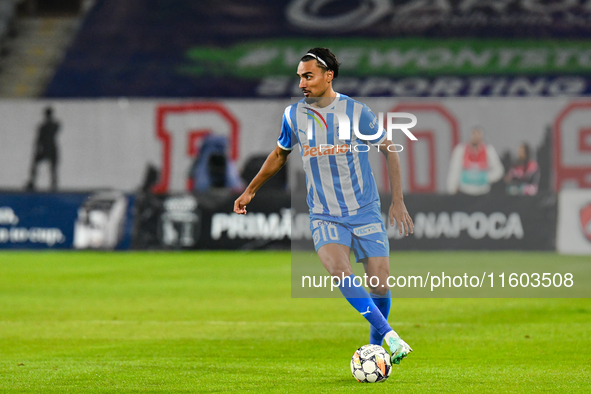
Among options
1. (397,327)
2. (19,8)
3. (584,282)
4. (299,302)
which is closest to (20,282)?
(299,302)

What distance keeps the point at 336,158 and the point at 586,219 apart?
11385mm

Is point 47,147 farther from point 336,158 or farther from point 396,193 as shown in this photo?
point 396,193

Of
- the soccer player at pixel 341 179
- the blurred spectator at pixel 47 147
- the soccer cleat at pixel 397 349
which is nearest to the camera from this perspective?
the soccer cleat at pixel 397 349

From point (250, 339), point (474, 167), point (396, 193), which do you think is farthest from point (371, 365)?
point (474, 167)

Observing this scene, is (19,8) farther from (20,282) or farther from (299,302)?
(299,302)

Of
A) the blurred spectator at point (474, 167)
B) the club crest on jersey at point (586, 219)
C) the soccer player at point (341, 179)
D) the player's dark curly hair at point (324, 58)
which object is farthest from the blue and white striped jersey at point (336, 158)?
the blurred spectator at point (474, 167)

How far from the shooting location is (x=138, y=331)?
26.1 ft

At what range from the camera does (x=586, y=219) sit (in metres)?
16.0

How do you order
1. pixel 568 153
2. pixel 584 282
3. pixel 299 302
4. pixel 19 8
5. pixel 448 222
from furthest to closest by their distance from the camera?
pixel 19 8 < pixel 568 153 < pixel 448 222 < pixel 584 282 < pixel 299 302

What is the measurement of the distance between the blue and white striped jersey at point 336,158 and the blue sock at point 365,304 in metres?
0.47

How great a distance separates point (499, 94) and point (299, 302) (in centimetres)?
1459

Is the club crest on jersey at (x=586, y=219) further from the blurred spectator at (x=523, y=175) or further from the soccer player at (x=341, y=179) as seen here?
the soccer player at (x=341, y=179)

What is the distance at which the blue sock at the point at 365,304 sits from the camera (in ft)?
18.2

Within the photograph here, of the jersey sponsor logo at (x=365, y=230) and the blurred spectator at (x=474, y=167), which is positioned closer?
the jersey sponsor logo at (x=365, y=230)
